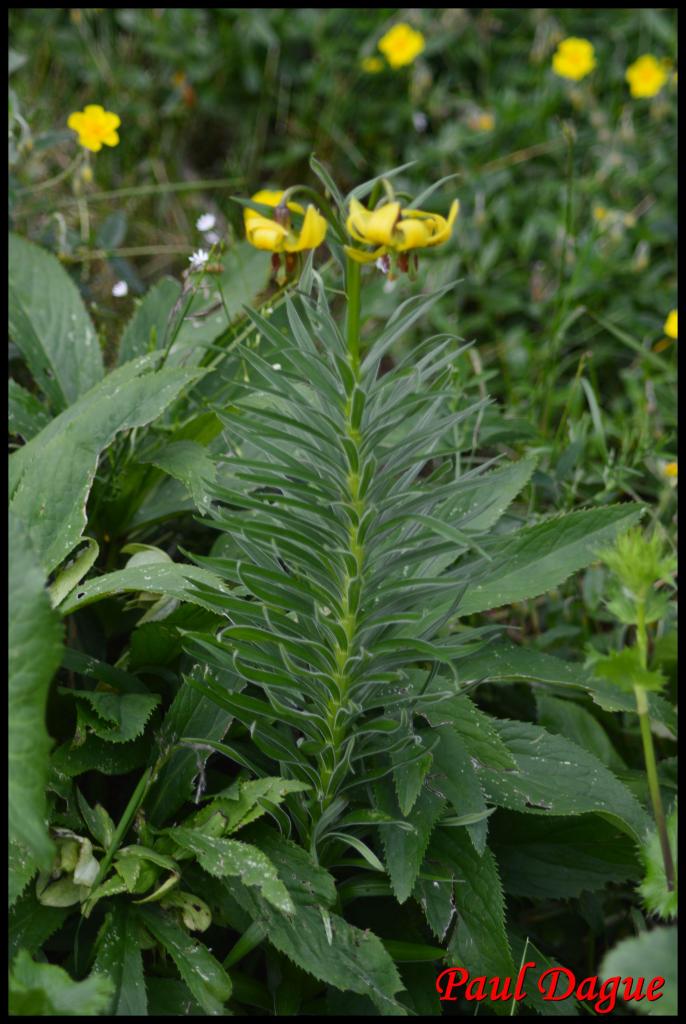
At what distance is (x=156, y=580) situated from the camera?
4.09ft

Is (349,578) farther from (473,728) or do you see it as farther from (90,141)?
(90,141)

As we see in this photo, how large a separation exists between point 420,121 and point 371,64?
0.33m

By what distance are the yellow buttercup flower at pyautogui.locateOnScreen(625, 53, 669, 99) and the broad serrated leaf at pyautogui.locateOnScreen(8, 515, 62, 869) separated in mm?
2739

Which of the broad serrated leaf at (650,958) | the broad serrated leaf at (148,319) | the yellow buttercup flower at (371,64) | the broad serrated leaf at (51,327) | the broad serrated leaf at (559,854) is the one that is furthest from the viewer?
the yellow buttercup flower at (371,64)

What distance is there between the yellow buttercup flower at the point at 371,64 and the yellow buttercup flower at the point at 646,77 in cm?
79

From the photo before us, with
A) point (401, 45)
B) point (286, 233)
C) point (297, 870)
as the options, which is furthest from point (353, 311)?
point (401, 45)

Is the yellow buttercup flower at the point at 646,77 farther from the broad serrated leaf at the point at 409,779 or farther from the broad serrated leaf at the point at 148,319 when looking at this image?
the broad serrated leaf at the point at 409,779

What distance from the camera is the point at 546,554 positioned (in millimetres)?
1448

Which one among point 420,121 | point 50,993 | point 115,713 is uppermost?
point 420,121

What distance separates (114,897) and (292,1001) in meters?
0.27

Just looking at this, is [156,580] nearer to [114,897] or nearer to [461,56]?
[114,897]
